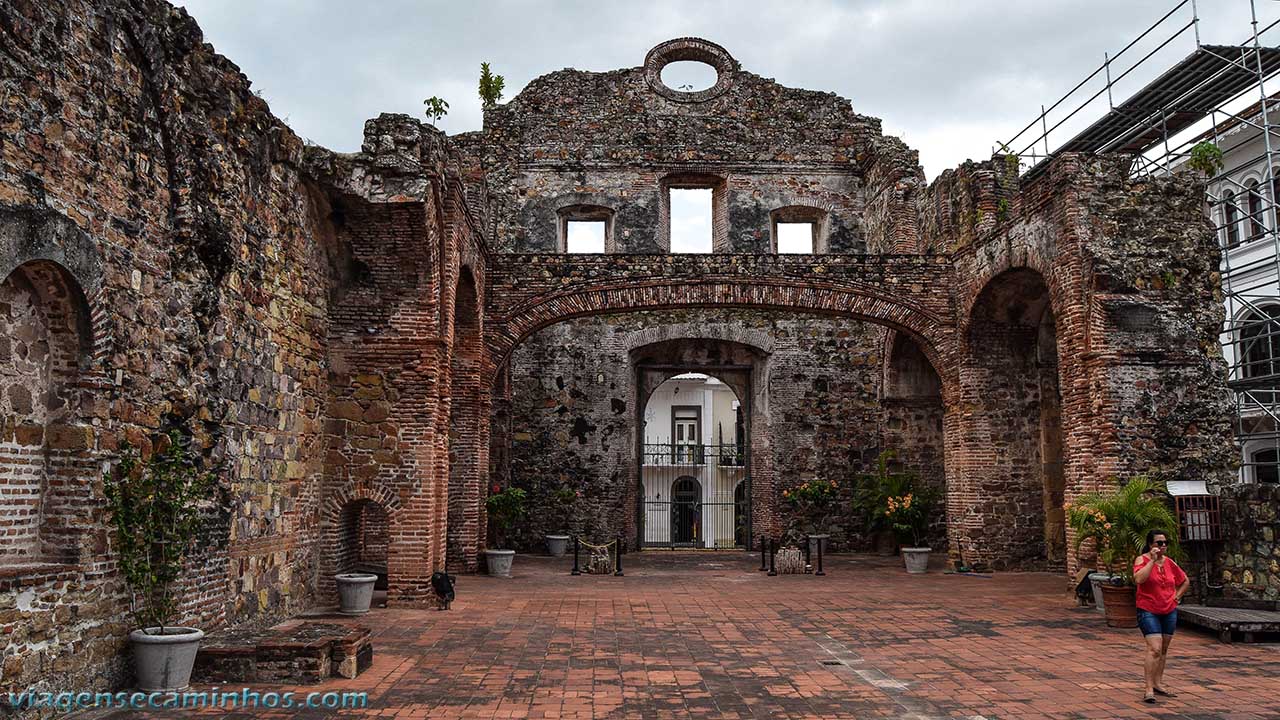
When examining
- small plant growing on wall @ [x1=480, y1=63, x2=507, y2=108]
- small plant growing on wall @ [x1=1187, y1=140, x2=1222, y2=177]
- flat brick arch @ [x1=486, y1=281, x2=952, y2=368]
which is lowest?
flat brick arch @ [x1=486, y1=281, x2=952, y2=368]

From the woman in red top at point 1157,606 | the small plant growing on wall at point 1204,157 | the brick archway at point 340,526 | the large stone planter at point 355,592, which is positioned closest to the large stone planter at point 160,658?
the large stone planter at point 355,592

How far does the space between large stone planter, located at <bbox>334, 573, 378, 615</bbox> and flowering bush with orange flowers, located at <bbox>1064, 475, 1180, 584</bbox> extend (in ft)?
25.6

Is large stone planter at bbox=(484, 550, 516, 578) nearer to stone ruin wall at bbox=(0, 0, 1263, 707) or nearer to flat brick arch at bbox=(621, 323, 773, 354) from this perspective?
stone ruin wall at bbox=(0, 0, 1263, 707)

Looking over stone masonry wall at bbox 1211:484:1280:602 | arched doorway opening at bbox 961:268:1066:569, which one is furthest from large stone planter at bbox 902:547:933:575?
stone masonry wall at bbox 1211:484:1280:602

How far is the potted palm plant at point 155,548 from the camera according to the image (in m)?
6.18

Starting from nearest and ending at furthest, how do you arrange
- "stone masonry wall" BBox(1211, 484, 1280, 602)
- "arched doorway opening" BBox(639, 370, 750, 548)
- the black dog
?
"stone masonry wall" BBox(1211, 484, 1280, 602), the black dog, "arched doorway opening" BBox(639, 370, 750, 548)

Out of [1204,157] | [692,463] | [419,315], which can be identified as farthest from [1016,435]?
[692,463]

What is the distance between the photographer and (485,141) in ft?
67.9

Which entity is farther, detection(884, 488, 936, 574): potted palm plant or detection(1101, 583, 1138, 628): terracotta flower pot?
detection(884, 488, 936, 574): potted palm plant

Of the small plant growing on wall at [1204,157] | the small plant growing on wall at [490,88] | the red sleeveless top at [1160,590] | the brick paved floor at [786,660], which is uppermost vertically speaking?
the small plant growing on wall at [490,88]

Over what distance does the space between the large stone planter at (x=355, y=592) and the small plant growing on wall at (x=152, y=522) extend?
329 centimetres

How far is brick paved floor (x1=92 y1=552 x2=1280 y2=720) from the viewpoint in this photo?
6156mm

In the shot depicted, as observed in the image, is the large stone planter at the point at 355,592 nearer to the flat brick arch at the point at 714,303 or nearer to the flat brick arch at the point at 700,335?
the flat brick arch at the point at 714,303

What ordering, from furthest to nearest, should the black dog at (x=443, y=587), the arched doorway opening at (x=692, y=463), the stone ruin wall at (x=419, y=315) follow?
the arched doorway opening at (x=692, y=463) → the black dog at (x=443, y=587) → the stone ruin wall at (x=419, y=315)
